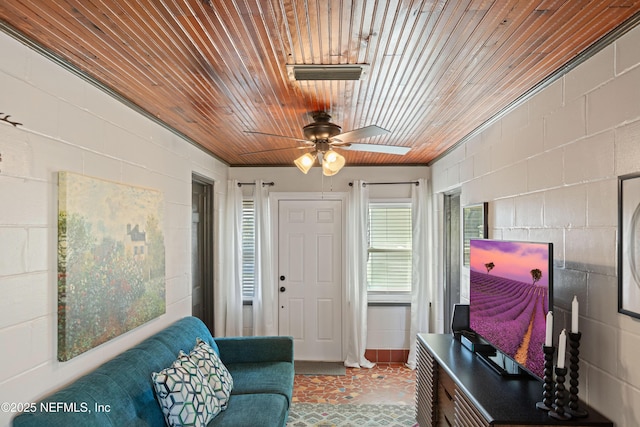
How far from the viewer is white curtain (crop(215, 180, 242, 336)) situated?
4867 mm

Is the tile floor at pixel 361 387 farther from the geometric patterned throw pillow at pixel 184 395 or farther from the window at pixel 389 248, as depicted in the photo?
the geometric patterned throw pillow at pixel 184 395

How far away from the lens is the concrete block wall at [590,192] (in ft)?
5.28

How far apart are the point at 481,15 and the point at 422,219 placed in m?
3.58

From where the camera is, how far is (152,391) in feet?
7.52

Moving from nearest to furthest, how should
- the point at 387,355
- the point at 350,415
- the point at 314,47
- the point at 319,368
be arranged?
the point at 314,47
the point at 350,415
the point at 319,368
the point at 387,355

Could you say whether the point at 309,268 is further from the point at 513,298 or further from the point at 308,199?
the point at 513,298

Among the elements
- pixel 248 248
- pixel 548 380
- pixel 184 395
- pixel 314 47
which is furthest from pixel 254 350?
pixel 314 47

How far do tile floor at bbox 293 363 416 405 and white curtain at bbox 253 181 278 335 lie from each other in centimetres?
77

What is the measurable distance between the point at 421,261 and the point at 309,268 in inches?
53.9

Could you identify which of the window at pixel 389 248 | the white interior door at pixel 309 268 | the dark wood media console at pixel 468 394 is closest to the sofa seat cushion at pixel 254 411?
the dark wood media console at pixel 468 394

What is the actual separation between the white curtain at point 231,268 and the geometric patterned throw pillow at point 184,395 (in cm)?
233

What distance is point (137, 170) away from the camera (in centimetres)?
270

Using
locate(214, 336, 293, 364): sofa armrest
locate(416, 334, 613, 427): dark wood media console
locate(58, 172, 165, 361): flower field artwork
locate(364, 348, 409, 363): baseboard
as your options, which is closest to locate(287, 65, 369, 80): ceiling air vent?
locate(58, 172, 165, 361): flower field artwork

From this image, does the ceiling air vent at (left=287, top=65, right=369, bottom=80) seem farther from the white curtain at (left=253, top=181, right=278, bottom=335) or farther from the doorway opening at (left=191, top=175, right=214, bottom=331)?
the white curtain at (left=253, top=181, right=278, bottom=335)
